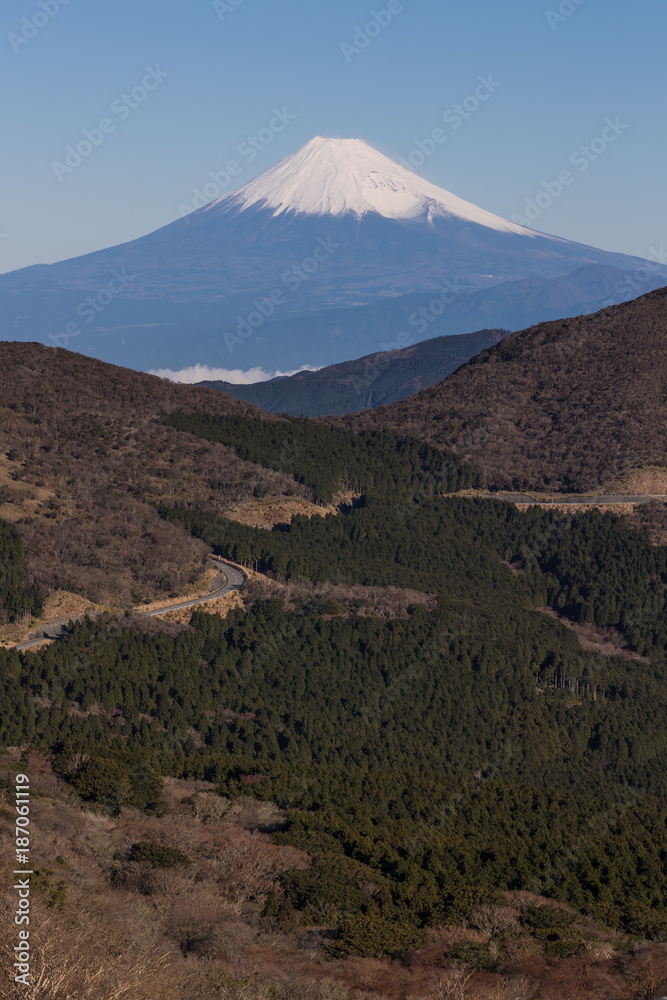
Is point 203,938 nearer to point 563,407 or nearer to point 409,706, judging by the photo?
point 409,706

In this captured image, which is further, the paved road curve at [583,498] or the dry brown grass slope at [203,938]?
the paved road curve at [583,498]

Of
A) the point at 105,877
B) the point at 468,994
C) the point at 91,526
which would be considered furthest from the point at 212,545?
the point at 468,994

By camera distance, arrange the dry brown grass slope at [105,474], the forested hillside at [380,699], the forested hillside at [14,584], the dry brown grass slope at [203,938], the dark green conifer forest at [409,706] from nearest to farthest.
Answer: the dry brown grass slope at [203,938], the forested hillside at [380,699], the dark green conifer forest at [409,706], the forested hillside at [14,584], the dry brown grass slope at [105,474]

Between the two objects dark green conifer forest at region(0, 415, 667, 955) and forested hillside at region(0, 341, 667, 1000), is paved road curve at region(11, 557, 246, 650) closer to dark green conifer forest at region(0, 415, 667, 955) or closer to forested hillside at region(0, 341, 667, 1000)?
forested hillside at region(0, 341, 667, 1000)

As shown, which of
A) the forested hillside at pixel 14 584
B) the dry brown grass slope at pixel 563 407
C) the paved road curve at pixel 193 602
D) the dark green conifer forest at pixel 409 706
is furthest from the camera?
the dry brown grass slope at pixel 563 407

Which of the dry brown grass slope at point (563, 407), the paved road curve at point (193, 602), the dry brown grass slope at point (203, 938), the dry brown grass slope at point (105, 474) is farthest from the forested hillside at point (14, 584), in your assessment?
the dry brown grass slope at point (563, 407)

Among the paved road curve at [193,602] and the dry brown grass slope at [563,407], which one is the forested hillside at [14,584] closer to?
the paved road curve at [193,602]

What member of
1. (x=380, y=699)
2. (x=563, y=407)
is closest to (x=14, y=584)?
(x=380, y=699)
